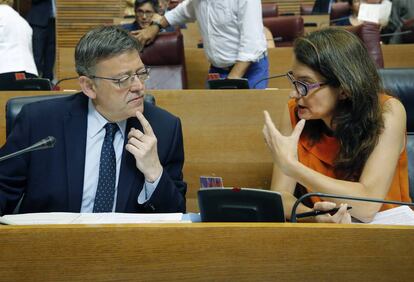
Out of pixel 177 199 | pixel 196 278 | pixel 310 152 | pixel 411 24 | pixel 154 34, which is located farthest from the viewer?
pixel 411 24

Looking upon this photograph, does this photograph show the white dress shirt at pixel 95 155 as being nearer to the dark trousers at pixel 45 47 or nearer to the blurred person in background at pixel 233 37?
the blurred person in background at pixel 233 37

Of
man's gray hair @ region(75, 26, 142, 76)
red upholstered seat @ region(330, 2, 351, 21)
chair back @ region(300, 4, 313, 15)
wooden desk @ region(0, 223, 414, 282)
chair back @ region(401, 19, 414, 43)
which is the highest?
man's gray hair @ region(75, 26, 142, 76)

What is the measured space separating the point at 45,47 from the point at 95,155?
14.6 feet

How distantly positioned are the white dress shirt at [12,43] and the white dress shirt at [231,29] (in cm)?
135

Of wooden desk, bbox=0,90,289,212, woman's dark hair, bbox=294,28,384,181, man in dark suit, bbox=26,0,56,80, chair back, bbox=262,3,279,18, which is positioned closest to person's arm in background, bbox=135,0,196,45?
wooden desk, bbox=0,90,289,212

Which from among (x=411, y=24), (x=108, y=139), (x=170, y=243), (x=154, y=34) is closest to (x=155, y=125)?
(x=108, y=139)

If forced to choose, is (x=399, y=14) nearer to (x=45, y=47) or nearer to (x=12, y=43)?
(x=45, y=47)

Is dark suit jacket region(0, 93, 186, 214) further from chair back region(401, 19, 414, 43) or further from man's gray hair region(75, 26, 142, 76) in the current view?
chair back region(401, 19, 414, 43)

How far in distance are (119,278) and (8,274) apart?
0.18 metres

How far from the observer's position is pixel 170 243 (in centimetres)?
109

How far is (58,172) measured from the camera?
72.5 inches

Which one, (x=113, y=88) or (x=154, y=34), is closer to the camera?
(x=113, y=88)

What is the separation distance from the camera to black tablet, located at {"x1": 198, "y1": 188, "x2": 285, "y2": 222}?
1287 mm

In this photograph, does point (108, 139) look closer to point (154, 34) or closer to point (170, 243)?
point (170, 243)
